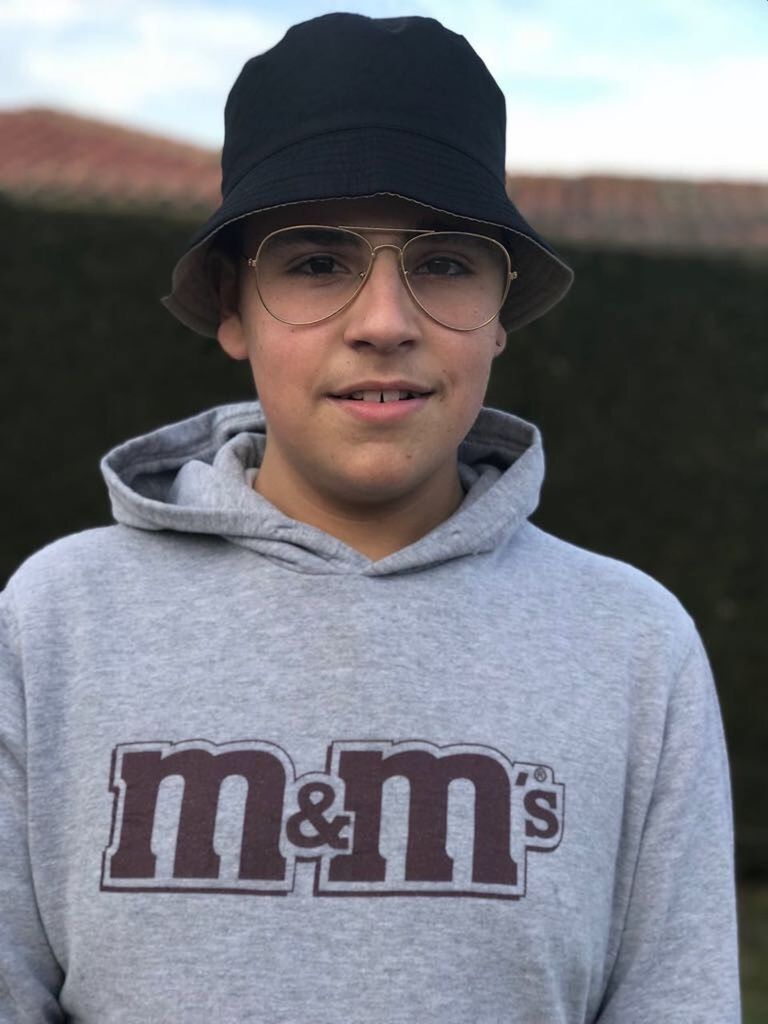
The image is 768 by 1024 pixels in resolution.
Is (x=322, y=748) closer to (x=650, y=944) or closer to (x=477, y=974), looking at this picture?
(x=477, y=974)

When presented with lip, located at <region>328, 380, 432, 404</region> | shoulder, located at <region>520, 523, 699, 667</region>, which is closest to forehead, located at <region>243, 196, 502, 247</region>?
lip, located at <region>328, 380, 432, 404</region>

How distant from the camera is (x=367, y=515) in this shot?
181 centimetres

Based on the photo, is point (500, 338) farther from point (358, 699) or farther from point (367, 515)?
point (358, 699)

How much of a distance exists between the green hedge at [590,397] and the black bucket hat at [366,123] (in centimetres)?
Answer: 390

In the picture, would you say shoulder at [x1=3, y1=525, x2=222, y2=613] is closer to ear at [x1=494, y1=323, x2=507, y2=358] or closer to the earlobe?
the earlobe

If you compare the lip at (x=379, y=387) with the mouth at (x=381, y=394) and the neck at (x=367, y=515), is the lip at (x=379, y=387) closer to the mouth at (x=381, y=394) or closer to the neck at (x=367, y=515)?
the mouth at (x=381, y=394)

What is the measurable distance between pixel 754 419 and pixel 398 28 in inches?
181

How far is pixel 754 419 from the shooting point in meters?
5.99

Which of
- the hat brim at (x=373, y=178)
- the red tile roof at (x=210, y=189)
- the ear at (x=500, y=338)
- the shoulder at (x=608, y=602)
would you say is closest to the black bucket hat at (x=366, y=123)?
the hat brim at (x=373, y=178)

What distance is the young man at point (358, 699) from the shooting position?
5.05ft

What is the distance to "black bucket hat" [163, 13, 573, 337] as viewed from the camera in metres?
1.62

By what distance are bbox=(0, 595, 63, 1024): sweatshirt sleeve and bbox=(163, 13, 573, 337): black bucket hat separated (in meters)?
0.68

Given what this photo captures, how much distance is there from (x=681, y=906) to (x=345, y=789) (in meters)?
0.45

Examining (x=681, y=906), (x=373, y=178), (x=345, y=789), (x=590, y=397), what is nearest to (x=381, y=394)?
(x=373, y=178)
